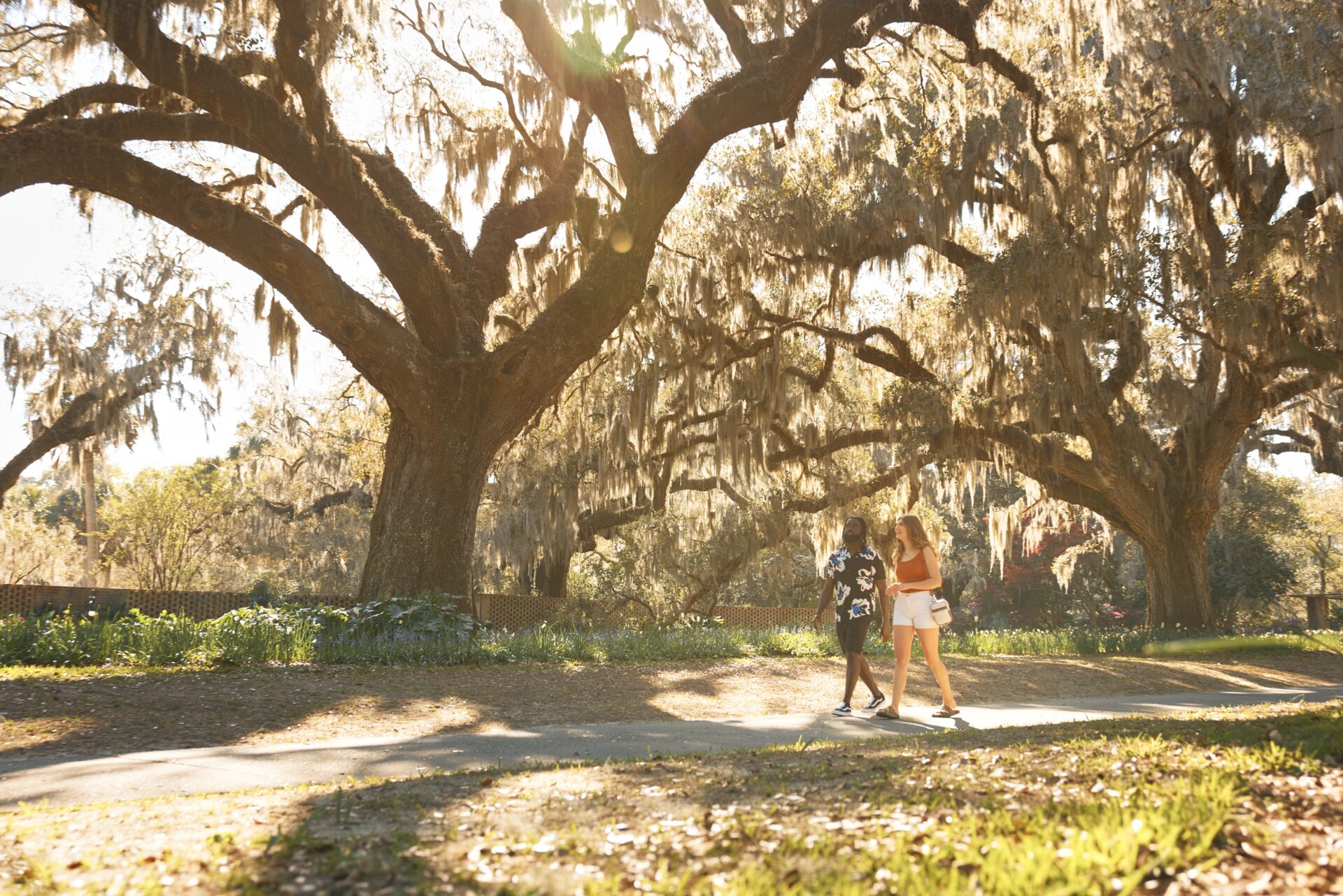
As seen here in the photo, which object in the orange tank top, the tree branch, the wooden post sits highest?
the tree branch

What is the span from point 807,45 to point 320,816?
1021cm

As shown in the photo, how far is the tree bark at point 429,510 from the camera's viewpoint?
10648mm

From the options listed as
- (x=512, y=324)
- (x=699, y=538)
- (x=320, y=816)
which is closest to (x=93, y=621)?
(x=512, y=324)

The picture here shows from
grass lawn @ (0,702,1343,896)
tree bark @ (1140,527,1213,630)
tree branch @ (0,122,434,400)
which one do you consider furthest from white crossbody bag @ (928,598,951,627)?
tree bark @ (1140,527,1213,630)

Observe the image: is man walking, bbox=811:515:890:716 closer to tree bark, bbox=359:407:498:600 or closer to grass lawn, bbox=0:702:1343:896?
grass lawn, bbox=0:702:1343:896

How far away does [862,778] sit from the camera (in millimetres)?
3516

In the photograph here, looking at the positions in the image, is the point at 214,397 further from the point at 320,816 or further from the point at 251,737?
the point at 320,816

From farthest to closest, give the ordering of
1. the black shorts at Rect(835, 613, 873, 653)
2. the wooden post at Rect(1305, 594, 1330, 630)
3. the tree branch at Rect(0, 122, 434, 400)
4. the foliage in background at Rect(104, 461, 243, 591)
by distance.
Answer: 1. the foliage in background at Rect(104, 461, 243, 591)
2. the wooden post at Rect(1305, 594, 1330, 630)
3. the tree branch at Rect(0, 122, 434, 400)
4. the black shorts at Rect(835, 613, 873, 653)

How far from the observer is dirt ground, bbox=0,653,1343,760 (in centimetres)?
589

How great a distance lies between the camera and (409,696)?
7.34 meters

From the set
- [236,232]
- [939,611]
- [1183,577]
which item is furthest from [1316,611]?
[236,232]

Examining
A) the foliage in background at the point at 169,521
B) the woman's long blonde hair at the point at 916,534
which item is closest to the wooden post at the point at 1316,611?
the woman's long blonde hair at the point at 916,534

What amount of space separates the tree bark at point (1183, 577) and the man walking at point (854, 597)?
11780mm

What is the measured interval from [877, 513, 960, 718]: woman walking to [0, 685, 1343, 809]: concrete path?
224mm
